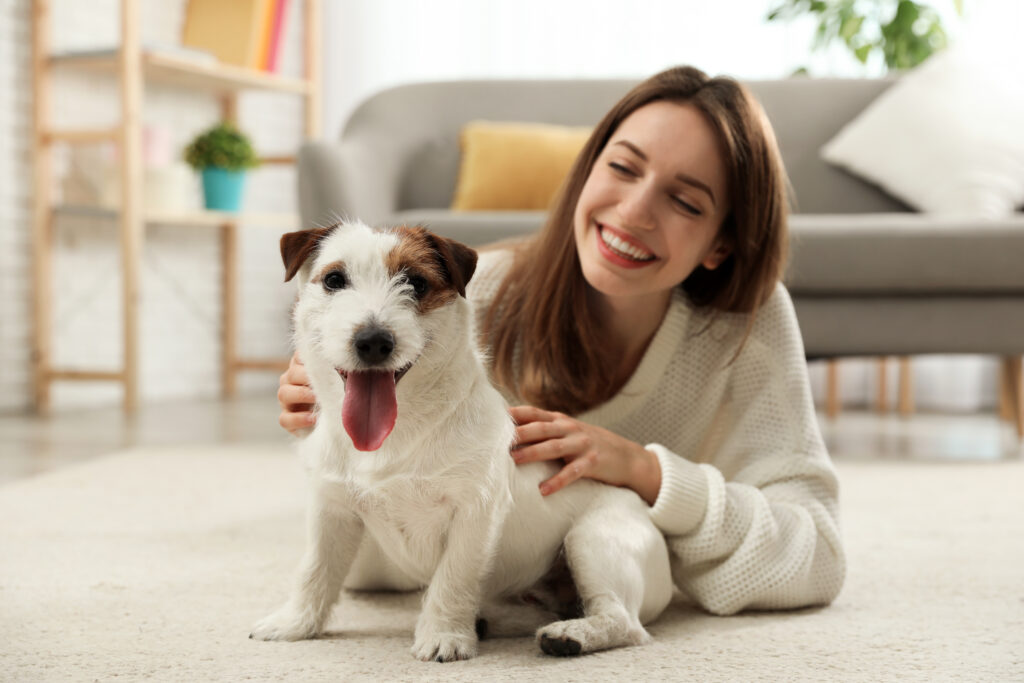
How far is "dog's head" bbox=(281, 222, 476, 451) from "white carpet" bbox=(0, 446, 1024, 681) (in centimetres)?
31

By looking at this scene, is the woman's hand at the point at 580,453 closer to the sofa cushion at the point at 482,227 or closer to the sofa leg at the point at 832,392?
the sofa cushion at the point at 482,227

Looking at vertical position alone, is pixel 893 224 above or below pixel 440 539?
above

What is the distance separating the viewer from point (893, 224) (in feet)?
9.16

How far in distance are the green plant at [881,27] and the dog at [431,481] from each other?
339cm

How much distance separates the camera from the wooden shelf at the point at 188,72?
12.0ft

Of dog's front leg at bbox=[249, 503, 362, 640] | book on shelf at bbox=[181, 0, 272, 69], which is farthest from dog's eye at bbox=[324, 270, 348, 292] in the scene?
book on shelf at bbox=[181, 0, 272, 69]

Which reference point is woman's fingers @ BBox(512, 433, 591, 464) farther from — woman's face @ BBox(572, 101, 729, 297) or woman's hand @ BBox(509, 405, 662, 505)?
woman's face @ BBox(572, 101, 729, 297)

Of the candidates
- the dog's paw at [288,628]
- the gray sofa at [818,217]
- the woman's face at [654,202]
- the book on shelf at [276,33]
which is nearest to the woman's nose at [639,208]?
the woman's face at [654,202]

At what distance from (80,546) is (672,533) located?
1.02 m

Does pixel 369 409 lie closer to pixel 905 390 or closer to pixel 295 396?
pixel 295 396

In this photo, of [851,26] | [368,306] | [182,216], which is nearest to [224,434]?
[182,216]

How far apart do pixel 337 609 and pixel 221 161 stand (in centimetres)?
297

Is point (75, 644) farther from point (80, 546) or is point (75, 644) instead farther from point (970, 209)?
point (970, 209)

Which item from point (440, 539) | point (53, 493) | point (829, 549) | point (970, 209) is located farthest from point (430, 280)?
point (970, 209)
